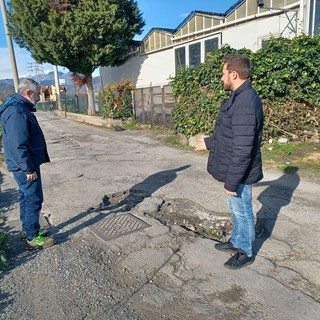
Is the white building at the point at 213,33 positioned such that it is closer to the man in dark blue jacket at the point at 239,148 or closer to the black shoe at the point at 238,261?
the man in dark blue jacket at the point at 239,148

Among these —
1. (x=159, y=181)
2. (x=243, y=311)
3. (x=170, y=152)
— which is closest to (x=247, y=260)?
(x=243, y=311)

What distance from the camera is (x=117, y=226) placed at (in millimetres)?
3859

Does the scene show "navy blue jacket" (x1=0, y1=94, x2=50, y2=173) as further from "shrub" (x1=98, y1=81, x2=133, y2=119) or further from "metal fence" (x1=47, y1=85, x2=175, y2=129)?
"shrub" (x1=98, y1=81, x2=133, y2=119)

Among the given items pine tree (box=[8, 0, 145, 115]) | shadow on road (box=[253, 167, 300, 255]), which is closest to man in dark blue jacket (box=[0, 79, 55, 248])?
shadow on road (box=[253, 167, 300, 255])

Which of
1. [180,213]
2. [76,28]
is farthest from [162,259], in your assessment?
[76,28]

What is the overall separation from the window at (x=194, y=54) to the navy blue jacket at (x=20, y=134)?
1204 centimetres

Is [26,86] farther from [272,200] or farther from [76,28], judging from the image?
[76,28]

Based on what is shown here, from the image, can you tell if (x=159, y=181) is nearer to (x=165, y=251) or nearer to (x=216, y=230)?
(x=216, y=230)

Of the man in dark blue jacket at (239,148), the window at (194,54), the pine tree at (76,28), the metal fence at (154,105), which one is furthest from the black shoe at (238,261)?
the pine tree at (76,28)

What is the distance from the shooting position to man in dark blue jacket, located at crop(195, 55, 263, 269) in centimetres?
247

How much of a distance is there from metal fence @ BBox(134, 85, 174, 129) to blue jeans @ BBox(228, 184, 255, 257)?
9.20 meters

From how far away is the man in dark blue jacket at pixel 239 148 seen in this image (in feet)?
8.11

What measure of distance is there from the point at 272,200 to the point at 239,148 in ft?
8.25

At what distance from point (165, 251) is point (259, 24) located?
34.7 feet
